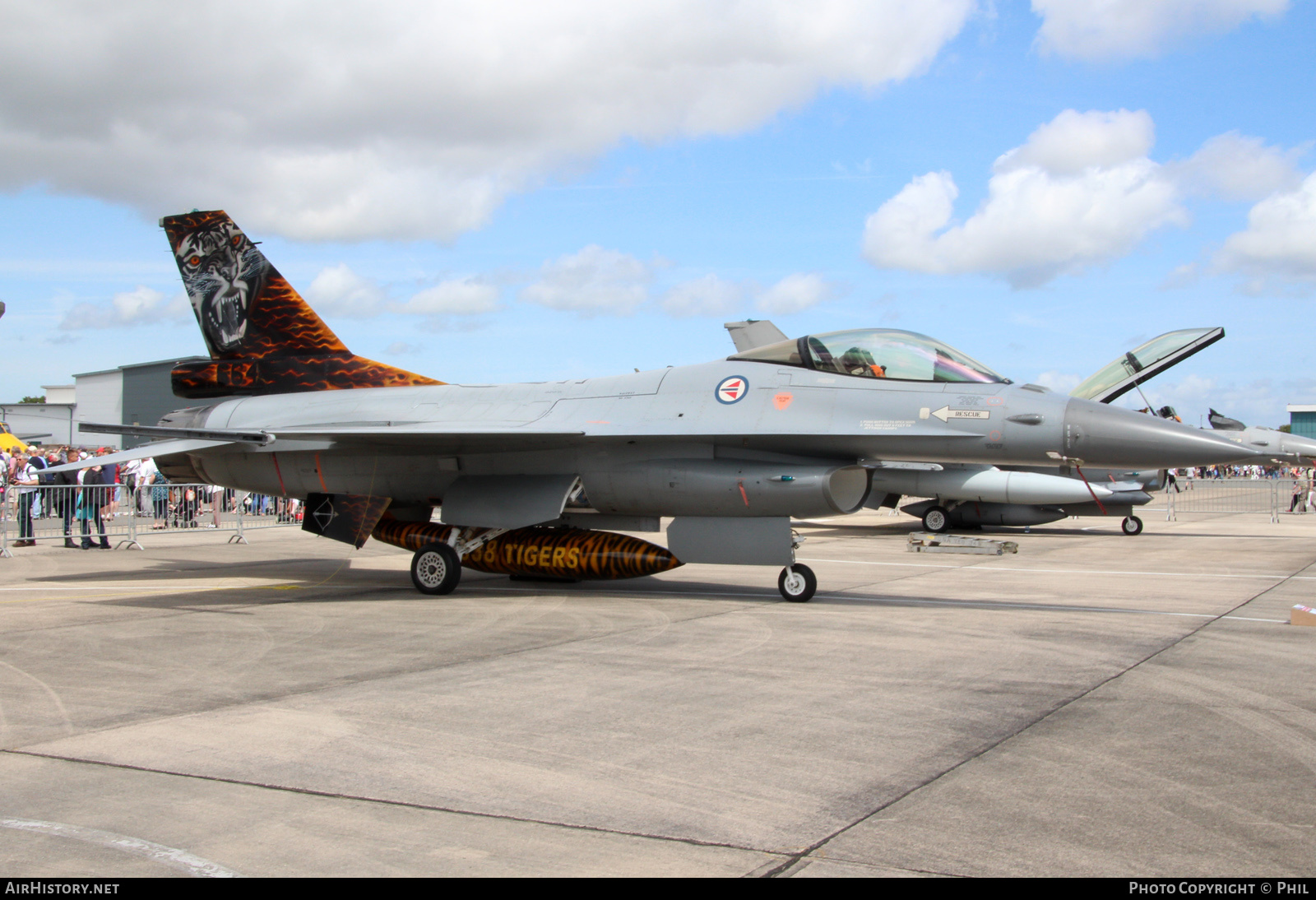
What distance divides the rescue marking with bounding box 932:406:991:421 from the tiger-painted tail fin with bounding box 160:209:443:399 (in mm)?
6220

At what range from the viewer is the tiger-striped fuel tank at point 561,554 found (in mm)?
9977

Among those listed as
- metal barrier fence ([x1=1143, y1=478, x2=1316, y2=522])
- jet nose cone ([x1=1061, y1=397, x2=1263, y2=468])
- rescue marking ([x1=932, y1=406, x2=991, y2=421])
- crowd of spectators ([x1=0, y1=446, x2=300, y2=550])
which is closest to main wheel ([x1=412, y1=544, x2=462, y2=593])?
crowd of spectators ([x1=0, y1=446, x2=300, y2=550])

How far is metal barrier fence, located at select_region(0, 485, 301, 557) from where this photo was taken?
16.3 metres

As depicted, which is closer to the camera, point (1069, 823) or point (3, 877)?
point (3, 877)

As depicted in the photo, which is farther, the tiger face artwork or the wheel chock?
the wheel chock

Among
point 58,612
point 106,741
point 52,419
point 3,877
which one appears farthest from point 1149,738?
point 52,419

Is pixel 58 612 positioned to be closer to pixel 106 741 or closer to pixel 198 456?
pixel 198 456

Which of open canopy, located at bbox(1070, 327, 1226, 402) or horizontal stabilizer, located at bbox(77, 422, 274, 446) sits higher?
open canopy, located at bbox(1070, 327, 1226, 402)

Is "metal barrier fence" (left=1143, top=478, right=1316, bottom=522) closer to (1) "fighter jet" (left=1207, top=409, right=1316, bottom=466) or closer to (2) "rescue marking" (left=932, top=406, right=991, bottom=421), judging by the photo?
(1) "fighter jet" (left=1207, top=409, right=1316, bottom=466)

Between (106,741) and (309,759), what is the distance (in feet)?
3.52

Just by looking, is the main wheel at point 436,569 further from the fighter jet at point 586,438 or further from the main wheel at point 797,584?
the main wheel at point 797,584

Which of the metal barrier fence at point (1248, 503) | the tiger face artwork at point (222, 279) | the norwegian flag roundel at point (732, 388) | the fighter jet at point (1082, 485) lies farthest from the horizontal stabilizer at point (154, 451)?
the metal barrier fence at point (1248, 503)
